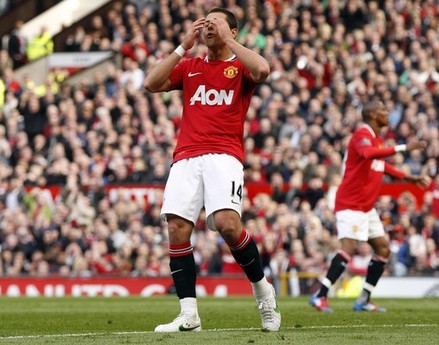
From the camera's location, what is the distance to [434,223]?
77.8 feet

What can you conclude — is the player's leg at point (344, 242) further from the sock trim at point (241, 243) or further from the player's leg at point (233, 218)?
the sock trim at point (241, 243)

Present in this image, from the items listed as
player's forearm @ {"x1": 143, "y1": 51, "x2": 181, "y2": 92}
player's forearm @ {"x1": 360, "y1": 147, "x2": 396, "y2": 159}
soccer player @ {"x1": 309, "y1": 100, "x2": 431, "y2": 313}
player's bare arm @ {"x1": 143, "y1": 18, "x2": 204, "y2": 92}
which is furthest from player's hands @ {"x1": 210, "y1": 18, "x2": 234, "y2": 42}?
soccer player @ {"x1": 309, "y1": 100, "x2": 431, "y2": 313}

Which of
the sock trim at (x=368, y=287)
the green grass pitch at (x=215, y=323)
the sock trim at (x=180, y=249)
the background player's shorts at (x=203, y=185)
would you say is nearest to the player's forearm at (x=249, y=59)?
the background player's shorts at (x=203, y=185)

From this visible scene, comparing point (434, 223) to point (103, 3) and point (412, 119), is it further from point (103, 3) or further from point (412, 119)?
point (103, 3)

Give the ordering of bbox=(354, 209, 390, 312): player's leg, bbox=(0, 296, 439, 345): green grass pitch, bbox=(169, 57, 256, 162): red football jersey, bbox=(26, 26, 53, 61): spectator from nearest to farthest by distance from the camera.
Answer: bbox=(0, 296, 439, 345): green grass pitch < bbox=(169, 57, 256, 162): red football jersey < bbox=(354, 209, 390, 312): player's leg < bbox=(26, 26, 53, 61): spectator

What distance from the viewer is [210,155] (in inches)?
438

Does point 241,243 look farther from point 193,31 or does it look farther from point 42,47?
point 42,47

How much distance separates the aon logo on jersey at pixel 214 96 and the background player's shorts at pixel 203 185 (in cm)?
46

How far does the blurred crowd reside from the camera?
24312 mm

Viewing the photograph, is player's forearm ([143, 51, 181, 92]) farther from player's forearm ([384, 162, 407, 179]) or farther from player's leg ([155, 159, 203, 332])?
player's forearm ([384, 162, 407, 179])

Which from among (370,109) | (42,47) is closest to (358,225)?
(370,109)

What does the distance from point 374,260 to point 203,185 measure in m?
5.30

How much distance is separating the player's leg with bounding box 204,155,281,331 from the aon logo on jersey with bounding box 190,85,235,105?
18.4 inches

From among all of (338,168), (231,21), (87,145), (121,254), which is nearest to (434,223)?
(338,168)
